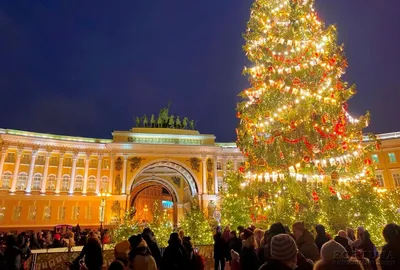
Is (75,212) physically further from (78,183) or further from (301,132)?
(301,132)

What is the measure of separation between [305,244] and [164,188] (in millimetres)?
46361

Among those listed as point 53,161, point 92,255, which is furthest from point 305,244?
point 53,161

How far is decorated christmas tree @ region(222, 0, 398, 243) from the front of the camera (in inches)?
414

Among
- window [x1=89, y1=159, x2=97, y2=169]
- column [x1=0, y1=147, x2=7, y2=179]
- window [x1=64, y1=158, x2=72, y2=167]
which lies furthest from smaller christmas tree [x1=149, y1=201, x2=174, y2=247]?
column [x1=0, y1=147, x2=7, y2=179]

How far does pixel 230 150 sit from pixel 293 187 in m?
30.3

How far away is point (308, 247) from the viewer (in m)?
4.48

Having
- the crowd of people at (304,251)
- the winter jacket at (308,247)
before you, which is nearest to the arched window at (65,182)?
the crowd of people at (304,251)

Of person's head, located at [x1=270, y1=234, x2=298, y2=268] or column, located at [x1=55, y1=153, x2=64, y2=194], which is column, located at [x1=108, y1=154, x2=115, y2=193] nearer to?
column, located at [x1=55, y1=153, x2=64, y2=194]

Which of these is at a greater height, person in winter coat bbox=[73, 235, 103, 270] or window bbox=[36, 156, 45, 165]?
window bbox=[36, 156, 45, 165]

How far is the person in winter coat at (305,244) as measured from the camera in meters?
4.41

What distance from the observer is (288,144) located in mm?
11461

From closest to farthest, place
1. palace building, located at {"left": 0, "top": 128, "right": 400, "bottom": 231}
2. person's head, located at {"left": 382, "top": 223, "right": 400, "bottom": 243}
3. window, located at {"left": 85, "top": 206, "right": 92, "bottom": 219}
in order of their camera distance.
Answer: person's head, located at {"left": 382, "top": 223, "right": 400, "bottom": 243} → palace building, located at {"left": 0, "top": 128, "right": 400, "bottom": 231} → window, located at {"left": 85, "top": 206, "right": 92, "bottom": 219}

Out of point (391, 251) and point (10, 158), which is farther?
point (10, 158)

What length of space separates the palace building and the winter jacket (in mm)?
28650
